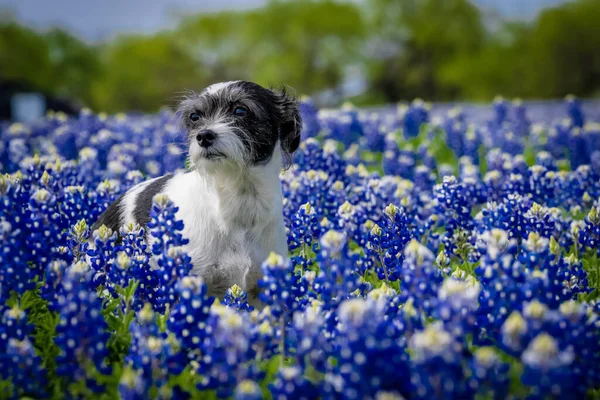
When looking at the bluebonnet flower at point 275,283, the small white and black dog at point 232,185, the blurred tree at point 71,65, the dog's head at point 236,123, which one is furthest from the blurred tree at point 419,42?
the bluebonnet flower at point 275,283

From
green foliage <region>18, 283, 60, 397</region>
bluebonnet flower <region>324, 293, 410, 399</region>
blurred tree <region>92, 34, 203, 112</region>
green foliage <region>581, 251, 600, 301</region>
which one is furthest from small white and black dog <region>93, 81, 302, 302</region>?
blurred tree <region>92, 34, 203, 112</region>

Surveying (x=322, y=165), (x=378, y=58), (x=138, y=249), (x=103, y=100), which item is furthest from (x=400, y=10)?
(x=138, y=249)

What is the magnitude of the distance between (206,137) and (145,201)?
1.04 metres

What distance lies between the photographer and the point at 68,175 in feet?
20.0

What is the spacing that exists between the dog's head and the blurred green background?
111ft

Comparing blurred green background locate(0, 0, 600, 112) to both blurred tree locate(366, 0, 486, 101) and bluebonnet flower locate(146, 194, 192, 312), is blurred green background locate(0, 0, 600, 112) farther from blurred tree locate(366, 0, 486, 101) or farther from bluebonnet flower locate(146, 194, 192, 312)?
bluebonnet flower locate(146, 194, 192, 312)

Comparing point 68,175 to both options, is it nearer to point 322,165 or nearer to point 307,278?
point 322,165

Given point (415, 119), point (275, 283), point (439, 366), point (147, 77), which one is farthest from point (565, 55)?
point (439, 366)

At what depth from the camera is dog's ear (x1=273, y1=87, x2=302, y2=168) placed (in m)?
4.89

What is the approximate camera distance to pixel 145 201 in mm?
5062

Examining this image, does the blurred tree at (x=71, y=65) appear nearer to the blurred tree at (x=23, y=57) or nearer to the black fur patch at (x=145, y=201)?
the blurred tree at (x=23, y=57)

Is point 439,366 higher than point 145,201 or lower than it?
lower

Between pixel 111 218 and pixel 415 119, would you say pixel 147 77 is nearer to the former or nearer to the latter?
pixel 415 119

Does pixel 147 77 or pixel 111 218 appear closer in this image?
pixel 111 218
